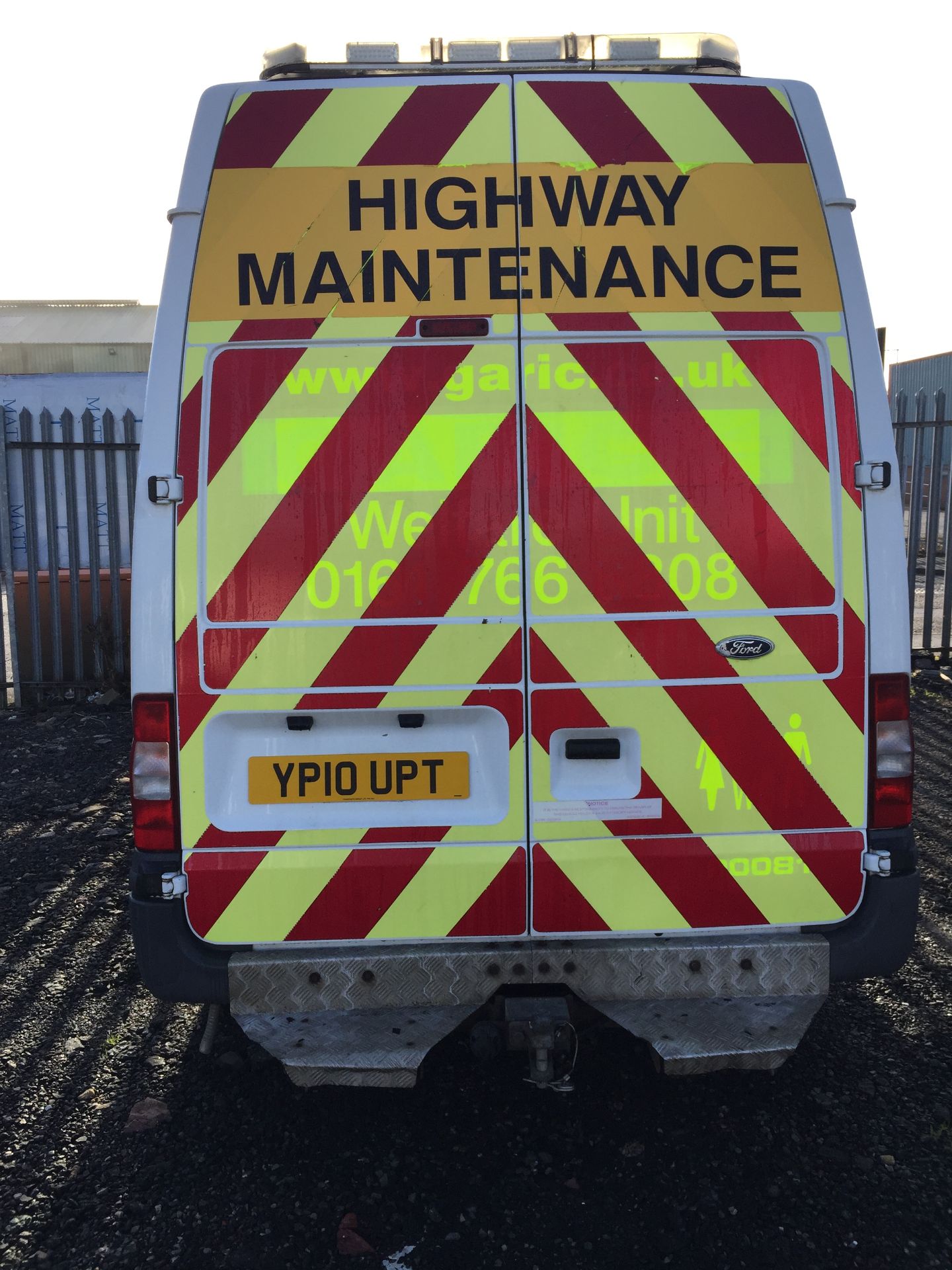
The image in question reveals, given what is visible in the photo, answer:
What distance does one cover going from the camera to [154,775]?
2.51 metres

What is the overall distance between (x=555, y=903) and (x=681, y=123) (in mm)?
2030

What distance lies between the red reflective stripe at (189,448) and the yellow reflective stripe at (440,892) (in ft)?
3.54

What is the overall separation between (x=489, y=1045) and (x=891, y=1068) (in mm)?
1358

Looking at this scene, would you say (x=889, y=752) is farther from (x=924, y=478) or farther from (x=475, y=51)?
(x=924, y=478)

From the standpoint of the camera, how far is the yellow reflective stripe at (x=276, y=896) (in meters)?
2.53

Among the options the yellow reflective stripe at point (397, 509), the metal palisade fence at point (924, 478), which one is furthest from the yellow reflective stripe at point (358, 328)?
the metal palisade fence at point (924, 478)

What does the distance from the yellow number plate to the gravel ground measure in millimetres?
1050

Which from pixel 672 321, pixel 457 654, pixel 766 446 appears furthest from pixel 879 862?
pixel 672 321

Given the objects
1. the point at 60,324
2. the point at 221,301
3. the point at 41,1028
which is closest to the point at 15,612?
the point at 41,1028

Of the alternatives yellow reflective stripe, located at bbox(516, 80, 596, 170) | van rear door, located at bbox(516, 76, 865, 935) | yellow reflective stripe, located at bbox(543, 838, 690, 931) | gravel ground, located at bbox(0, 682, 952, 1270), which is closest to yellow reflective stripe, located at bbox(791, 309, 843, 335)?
van rear door, located at bbox(516, 76, 865, 935)

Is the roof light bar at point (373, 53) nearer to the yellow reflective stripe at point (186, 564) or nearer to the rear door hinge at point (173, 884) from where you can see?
the yellow reflective stripe at point (186, 564)

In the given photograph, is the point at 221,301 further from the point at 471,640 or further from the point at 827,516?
the point at 827,516

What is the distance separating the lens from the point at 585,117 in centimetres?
254

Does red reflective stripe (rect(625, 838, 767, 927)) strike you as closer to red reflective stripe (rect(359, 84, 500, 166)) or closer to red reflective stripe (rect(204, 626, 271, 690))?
red reflective stripe (rect(204, 626, 271, 690))
